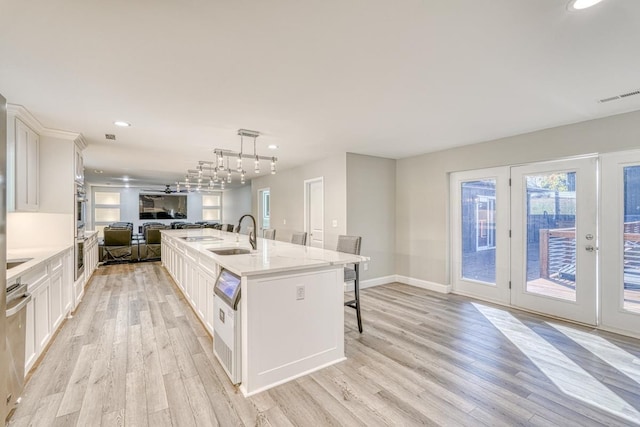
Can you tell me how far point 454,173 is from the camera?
4871 millimetres

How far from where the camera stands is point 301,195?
21.0ft

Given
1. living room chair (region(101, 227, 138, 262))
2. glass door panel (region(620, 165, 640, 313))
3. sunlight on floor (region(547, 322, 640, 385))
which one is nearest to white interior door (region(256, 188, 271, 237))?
living room chair (region(101, 227, 138, 262))

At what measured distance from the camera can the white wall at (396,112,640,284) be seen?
3.26m

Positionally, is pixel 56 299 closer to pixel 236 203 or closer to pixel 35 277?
pixel 35 277

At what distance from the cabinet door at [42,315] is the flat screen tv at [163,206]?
9.79 m

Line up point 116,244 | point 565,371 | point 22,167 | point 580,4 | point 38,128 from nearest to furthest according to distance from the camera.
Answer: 1. point 580,4
2. point 565,371
3. point 22,167
4. point 38,128
5. point 116,244

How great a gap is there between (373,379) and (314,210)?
13.3 feet

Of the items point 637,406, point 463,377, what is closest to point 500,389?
point 463,377

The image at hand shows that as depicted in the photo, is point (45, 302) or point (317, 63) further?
point (45, 302)

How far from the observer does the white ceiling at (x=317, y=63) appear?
1586 mm

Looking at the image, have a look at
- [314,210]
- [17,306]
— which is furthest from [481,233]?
[17,306]

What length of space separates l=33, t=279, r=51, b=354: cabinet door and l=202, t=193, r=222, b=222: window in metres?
10.4

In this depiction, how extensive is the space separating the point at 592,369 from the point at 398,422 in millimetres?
1930

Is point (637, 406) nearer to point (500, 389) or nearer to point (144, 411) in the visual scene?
point (500, 389)
